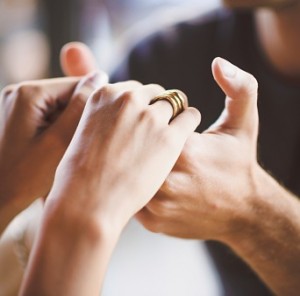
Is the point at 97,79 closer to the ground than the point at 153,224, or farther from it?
farther from it

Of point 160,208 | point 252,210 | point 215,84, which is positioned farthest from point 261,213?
point 215,84

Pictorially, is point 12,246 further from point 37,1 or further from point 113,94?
point 37,1

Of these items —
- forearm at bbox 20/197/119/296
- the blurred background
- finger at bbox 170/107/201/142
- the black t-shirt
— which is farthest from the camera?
the blurred background

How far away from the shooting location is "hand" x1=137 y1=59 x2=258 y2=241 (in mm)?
521

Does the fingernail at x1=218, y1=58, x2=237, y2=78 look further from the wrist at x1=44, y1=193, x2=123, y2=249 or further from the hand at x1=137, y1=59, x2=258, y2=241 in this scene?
the wrist at x1=44, y1=193, x2=123, y2=249

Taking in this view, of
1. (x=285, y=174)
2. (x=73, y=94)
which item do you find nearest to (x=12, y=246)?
(x=73, y=94)

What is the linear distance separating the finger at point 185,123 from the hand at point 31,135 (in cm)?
14

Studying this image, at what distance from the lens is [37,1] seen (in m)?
1.70

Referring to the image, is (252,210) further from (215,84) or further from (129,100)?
(215,84)

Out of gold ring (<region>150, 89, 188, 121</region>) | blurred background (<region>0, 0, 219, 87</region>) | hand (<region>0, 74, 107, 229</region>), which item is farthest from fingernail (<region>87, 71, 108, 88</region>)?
blurred background (<region>0, 0, 219, 87</region>)

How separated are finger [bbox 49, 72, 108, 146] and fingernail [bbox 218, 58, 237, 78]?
0.17m

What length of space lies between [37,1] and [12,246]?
4.16 ft

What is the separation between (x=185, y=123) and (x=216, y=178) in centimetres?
8

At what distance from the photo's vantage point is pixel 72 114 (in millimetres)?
595
